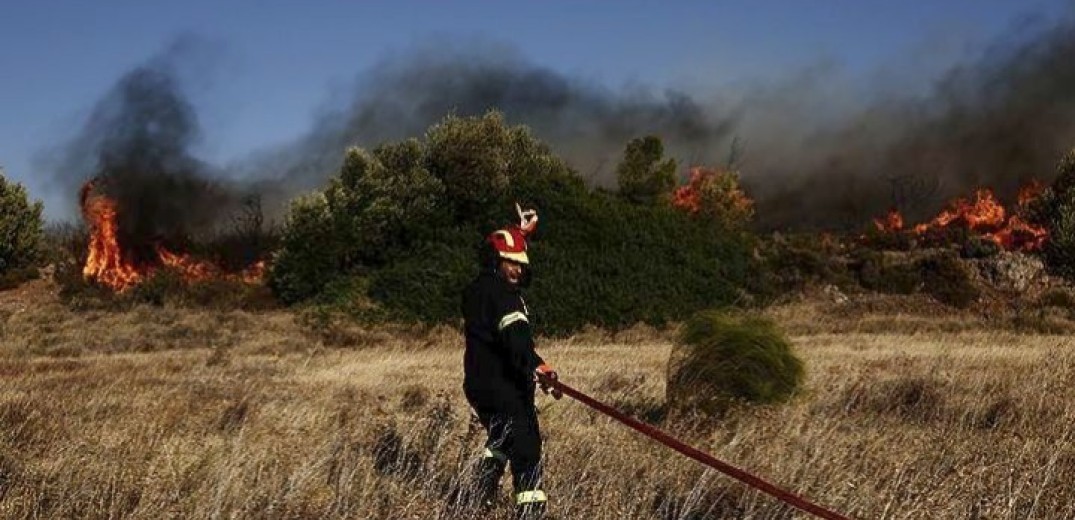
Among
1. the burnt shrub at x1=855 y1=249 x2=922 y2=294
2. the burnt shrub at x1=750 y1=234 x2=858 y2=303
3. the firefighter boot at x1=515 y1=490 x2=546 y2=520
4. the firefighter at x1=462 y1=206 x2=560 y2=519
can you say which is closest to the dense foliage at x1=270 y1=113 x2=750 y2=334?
the burnt shrub at x1=750 y1=234 x2=858 y2=303

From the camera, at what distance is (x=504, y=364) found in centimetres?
608

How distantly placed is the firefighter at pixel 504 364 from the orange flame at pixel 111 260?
34328 mm

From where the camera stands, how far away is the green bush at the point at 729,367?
9656mm

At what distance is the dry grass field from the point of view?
213 inches

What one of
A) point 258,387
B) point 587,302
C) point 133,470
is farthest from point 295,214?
point 133,470

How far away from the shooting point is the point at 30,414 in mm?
8641

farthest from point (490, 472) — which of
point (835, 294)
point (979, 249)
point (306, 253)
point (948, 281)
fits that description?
point (979, 249)

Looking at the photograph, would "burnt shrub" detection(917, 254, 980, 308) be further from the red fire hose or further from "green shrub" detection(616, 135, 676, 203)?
the red fire hose

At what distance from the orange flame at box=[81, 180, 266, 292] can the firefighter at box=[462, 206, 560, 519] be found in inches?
1351

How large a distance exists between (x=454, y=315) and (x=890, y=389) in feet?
64.7

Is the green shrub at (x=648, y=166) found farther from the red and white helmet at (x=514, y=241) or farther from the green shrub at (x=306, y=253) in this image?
the red and white helmet at (x=514, y=241)

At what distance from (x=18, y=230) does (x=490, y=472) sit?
45931mm

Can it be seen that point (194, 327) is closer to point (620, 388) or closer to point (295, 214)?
point (295, 214)

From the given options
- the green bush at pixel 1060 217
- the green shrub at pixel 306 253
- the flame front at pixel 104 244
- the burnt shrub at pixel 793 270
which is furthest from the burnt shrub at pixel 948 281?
the flame front at pixel 104 244
